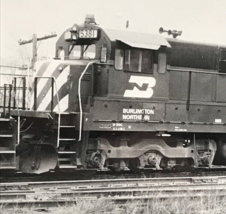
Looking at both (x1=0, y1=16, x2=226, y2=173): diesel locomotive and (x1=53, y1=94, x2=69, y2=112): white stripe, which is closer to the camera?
(x1=0, y1=16, x2=226, y2=173): diesel locomotive

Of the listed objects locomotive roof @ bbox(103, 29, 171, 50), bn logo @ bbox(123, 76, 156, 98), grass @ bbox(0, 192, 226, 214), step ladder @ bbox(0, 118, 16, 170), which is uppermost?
locomotive roof @ bbox(103, 29, 171, 50)

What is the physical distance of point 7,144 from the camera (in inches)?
339

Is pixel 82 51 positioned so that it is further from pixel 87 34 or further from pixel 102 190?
pixel 102 190

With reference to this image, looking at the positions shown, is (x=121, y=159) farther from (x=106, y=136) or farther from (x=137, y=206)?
(x=137, y=206)

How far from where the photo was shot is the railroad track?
764 cm

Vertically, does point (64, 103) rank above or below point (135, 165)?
above

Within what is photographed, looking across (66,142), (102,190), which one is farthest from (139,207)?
(66,142)

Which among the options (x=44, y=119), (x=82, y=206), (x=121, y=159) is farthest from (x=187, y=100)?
(x=82, y=206)

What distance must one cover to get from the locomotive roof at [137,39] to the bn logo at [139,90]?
Answer: 746 millimetres

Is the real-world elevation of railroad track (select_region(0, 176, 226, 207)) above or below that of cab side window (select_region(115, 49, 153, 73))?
below

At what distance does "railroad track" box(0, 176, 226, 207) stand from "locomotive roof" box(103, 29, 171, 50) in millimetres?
3107

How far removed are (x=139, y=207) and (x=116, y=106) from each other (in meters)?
3.07

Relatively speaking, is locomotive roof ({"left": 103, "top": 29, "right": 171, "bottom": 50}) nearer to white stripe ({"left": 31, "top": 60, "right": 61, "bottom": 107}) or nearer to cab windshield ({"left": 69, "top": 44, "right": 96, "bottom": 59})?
cab windshield ({"left": 69, "top": 44, "right": 96, "bottom": 59})

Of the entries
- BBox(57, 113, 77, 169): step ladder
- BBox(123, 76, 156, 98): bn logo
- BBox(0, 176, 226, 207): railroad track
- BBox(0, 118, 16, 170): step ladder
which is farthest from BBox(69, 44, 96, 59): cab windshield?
BBox(0, 176, 226, 207): railroad track
